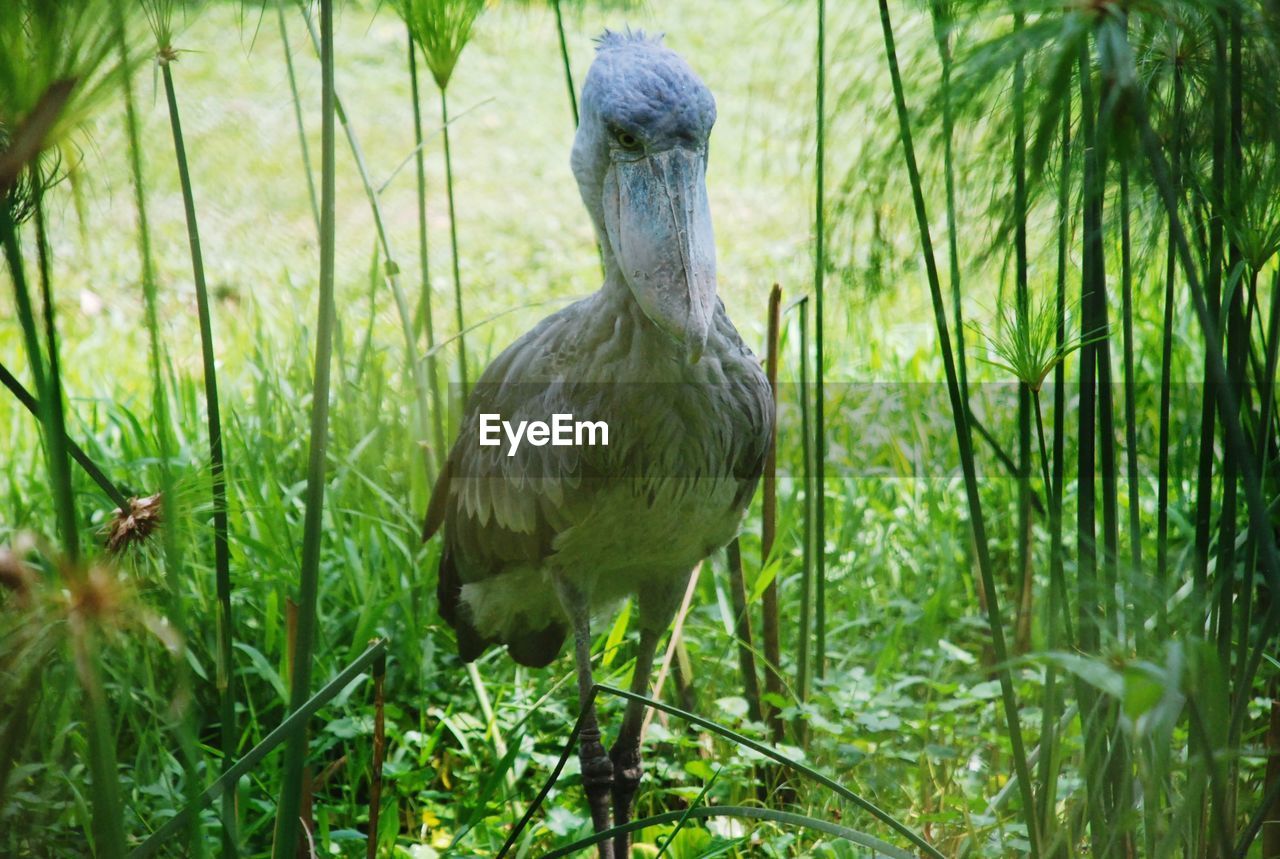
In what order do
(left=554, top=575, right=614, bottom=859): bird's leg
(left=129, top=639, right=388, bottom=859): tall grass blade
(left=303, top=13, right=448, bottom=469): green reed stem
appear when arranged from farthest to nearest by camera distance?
(left=303, top=13, right=448, bottom=469): green reed stem → (left=554, top=575, right=614, bottom=859): bird's leg → (left=129, top=639, right=388, bottom=859): tall grass blade

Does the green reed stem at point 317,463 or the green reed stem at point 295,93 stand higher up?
the green reed stem at point 295,93

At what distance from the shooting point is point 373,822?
4.28 ft

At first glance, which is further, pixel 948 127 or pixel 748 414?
pixel 748 414

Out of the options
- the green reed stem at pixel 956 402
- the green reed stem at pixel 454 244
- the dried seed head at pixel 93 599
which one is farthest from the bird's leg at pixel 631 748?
the dried seed head at pixel 93 599

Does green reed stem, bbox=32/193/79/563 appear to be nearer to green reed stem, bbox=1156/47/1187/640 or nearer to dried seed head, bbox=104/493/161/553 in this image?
dried seed head, bbox=104/493/161/553

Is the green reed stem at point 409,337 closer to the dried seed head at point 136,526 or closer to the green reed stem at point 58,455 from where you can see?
the dried seed head at point 136,526

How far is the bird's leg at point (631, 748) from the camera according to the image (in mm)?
1858

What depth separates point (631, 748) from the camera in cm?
186

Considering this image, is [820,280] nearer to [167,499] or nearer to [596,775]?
[596,775]

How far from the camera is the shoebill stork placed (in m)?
1.41

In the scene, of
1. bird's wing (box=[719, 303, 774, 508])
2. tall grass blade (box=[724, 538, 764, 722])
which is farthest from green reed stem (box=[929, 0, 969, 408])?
tall grass blade (box=[724, 538, 764, 722])

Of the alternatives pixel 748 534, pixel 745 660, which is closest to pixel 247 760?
pixel 745 660

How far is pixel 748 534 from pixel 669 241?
4.34ft

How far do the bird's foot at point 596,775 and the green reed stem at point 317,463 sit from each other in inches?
30.1
